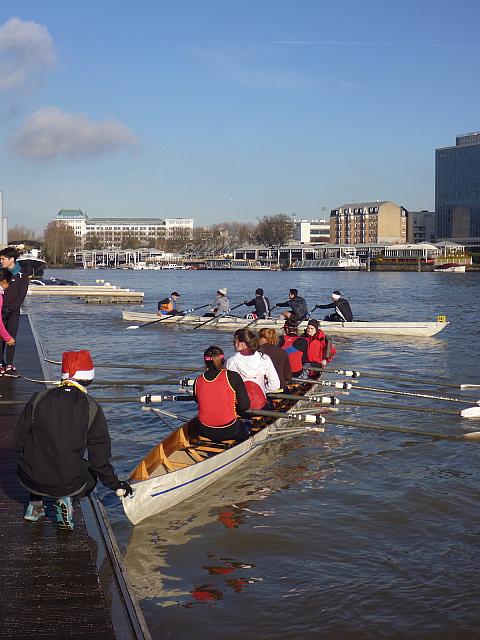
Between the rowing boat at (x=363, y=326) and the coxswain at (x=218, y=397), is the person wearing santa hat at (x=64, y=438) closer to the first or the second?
the coxswain at (x=218, y=397)

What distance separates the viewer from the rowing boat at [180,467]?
26.3 feet

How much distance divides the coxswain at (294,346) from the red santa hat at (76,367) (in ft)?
30.3

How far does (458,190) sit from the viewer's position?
582ft

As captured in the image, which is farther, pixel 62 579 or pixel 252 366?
pixel 252 366

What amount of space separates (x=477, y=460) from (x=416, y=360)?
1273 centimetres

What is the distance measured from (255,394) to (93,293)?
150 feet

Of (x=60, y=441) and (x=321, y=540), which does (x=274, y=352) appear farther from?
(x=60, y=441)

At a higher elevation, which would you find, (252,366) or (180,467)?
(252,366)

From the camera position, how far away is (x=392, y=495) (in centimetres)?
1007

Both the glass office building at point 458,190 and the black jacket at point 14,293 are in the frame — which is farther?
the glass office building at point 458,190

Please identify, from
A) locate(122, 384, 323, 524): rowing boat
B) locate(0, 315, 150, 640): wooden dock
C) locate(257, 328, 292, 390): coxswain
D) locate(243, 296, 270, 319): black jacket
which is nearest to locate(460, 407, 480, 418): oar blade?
locate(257, 328, 292, 390): coxswain

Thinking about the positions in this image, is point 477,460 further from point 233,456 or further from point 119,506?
point 119,506

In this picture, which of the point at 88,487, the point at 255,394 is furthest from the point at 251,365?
the point at 88,487

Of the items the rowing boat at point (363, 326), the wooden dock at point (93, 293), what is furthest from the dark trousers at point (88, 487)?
the wooden dock at point (93, 293)
